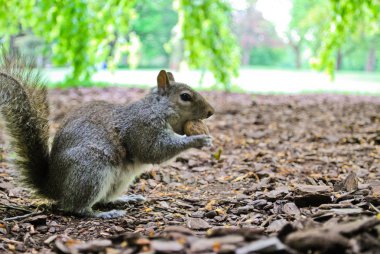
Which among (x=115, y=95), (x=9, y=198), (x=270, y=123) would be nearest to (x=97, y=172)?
(x=9, y=198)

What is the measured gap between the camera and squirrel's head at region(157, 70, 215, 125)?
2529 millimetres

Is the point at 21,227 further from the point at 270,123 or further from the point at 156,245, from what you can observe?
the point at 270,123

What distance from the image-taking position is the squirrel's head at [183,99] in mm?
2529

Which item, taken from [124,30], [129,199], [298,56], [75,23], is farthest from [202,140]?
[298,56]

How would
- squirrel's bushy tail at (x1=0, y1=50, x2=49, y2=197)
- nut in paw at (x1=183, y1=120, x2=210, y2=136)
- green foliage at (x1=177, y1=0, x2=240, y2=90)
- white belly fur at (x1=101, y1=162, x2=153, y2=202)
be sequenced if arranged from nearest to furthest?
squirrel's bushy tail at (x1=0, y1=50, x2=49, y2=197) < white belly fur at (x1=101, y1=162, x2=153, y2=202) < nut in paw at (x1=183, y1=120, x2=210, y2=136) < green foliage at (x1=177, y1=0, x2=240, y2=90)

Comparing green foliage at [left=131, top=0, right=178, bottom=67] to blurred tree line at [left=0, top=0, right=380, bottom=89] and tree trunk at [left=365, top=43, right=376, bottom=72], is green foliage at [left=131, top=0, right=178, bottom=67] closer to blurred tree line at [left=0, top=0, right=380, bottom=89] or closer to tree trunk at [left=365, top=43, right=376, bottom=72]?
blurred tree line at [left=0, top=0, right=380, bottom=89]

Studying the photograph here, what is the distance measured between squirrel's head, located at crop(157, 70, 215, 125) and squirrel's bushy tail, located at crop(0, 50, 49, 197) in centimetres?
64

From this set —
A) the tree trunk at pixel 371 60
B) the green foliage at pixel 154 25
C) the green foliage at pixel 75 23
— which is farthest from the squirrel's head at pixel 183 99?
the tree trunk at pixel 371 60

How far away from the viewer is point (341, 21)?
221 inches

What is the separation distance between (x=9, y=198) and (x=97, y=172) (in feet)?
2.16

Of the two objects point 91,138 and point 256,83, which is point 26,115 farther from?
point 256,83

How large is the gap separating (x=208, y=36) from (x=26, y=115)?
15.4 feet

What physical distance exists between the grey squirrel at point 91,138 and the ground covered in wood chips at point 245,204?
0.13 metres

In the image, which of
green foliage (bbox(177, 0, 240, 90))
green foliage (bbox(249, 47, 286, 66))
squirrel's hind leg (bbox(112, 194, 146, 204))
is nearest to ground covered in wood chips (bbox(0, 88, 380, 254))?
squirrel's hind leg (bbox(112, 194, 146, 204))
